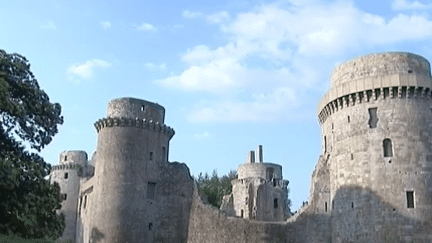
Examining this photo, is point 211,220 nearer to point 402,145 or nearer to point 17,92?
point 402,145

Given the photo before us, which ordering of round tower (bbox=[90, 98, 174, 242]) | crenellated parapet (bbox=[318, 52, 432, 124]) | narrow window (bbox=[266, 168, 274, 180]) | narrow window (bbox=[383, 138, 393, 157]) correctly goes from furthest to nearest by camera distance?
narrow window (bbox=[266, 168, 274, 180]), round tower (bbox=[90, 98, 174, 242]), crenellated parapet (bbox=[318, 52, 432, 124]), narrow window (bbox=[383, 138, 393, 157])

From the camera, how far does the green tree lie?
67.3ft

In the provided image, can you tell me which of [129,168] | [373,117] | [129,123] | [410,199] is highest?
[129,123]

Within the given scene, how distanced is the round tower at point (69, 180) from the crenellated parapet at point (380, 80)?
29004 mm

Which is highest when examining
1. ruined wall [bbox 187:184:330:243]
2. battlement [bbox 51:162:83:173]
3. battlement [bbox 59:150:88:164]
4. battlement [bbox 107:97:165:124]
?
battlement [bbox 107:97:165:124]

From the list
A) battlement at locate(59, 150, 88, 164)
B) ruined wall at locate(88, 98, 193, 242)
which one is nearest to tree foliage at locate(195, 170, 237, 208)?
battlement at locate(59, 150, 88, 164)

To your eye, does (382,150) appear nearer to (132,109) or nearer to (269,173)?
(132,109)

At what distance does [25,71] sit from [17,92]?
1300 mm

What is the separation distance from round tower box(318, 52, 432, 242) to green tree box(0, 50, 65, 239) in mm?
16846

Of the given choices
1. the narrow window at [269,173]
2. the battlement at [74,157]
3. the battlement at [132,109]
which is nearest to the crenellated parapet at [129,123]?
the battlement at [132,109]

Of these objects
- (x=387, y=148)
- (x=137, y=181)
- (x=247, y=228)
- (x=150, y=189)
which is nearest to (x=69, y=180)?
(x=150, y=189)

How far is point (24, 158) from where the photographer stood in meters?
21.7

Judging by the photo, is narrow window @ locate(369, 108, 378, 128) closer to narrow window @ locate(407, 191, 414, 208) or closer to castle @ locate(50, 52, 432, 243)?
castle @ locate(50, 52, 432, 243)

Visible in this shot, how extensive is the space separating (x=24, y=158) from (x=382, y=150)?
19.7 m
